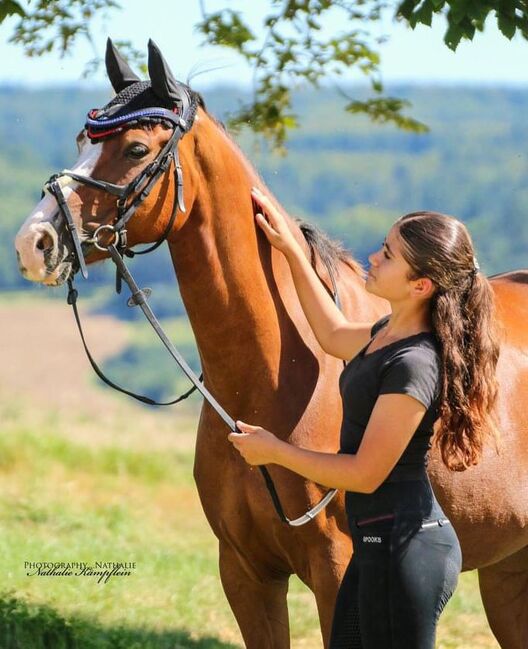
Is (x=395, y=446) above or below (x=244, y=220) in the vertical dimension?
below

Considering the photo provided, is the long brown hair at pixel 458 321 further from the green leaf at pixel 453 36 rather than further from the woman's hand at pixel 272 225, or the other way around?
the green leaf at pixel 453 36

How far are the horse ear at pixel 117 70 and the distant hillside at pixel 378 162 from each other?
5693 centimetres

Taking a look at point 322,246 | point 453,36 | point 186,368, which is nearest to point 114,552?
Answer: point 322,246

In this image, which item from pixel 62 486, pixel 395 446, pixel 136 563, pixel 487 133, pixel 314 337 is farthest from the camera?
pixel 487 133

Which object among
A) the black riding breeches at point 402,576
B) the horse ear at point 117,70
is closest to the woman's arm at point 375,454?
the black riding breeches at point 402,576

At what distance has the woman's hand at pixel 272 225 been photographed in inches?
145

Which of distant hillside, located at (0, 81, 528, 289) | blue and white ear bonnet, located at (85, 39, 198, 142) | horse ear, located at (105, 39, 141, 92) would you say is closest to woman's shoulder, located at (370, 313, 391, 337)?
blue and white ear bonnet, located at (85, 39, 198, 142)

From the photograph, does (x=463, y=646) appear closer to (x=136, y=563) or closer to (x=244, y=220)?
(x=136, y=563)

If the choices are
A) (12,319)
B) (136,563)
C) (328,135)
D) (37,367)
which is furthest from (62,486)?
(328,135)

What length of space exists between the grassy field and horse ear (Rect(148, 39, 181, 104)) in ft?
9.29

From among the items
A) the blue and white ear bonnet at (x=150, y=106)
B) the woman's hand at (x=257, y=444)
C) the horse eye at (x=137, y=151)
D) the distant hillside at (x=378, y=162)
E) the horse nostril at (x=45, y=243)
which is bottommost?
the distant hillside at (x=378, y=162)

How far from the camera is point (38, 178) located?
82.7m

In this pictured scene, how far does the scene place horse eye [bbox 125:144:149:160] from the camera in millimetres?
3352

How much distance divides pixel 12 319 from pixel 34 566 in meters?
43.4
